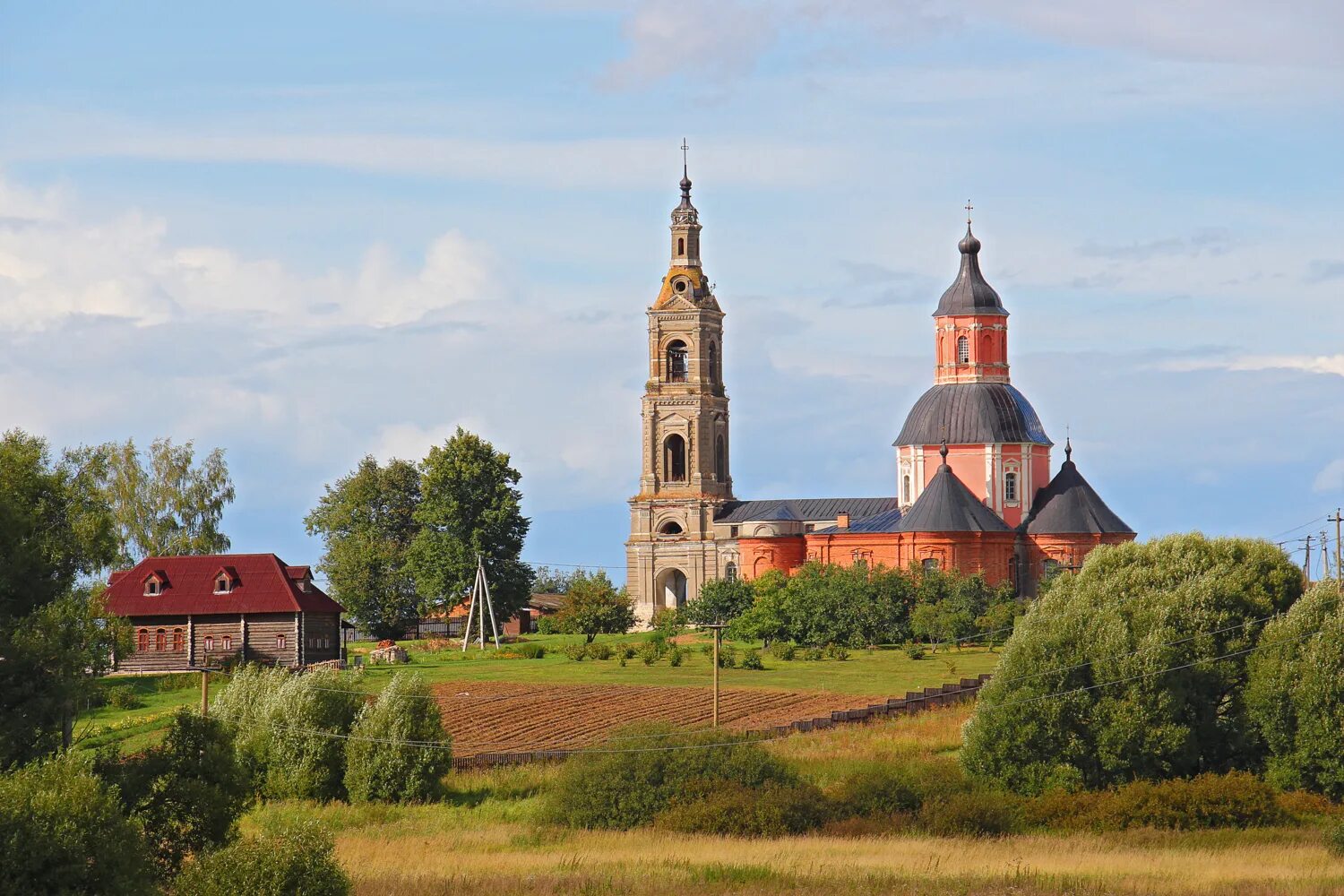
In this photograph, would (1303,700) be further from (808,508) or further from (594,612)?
(808,508)

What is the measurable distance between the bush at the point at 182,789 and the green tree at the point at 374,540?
181 feet

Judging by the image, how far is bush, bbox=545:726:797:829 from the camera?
4356cm

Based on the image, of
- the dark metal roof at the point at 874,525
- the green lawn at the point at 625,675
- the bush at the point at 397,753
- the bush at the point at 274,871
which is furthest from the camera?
the dark metal roof at the point at 874,525

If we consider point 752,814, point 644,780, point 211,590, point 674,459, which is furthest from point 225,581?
point 674,459

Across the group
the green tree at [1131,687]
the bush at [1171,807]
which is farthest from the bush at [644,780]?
the bush at [1171,807]

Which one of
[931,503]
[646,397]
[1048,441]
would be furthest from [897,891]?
[646,397]

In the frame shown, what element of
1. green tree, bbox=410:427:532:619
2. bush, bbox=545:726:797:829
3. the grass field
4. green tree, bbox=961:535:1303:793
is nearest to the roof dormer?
green tree, bbox=410:427:532:619

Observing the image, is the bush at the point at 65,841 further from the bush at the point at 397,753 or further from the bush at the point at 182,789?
the bush at the point at 397,753

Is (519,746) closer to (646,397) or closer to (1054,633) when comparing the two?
(1054,633)

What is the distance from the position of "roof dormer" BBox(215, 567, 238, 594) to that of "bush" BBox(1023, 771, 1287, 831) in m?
35.0

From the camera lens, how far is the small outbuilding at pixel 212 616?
2724 inches

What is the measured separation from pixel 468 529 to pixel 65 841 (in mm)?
63295

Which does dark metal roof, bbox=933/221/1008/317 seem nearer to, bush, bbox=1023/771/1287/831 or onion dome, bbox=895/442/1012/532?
onion dome, bbox=895/442/1012/532

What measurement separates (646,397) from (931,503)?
22078mm
